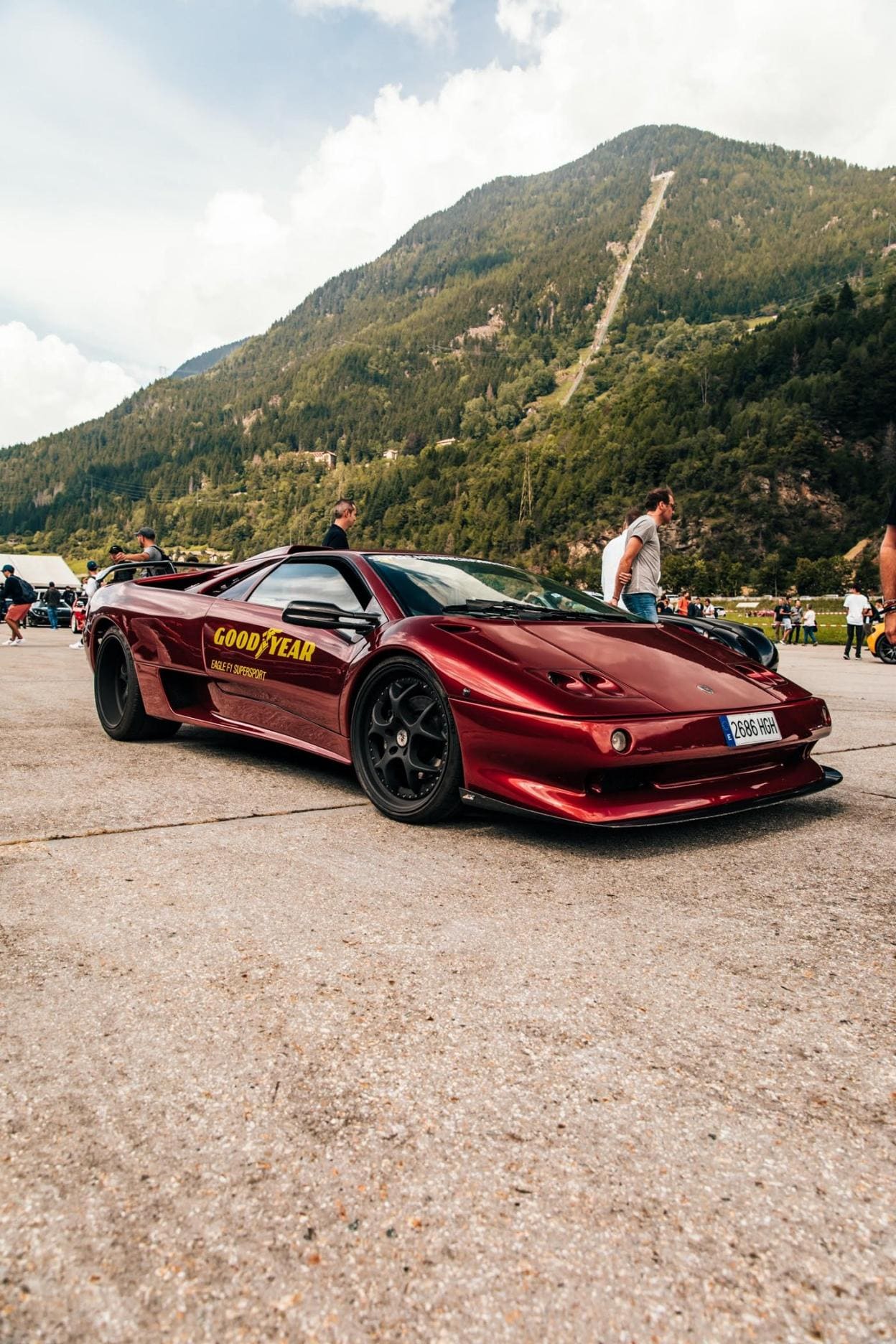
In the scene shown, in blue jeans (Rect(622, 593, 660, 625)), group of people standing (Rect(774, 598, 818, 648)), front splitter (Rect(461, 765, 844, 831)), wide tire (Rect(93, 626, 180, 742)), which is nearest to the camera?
front splitter (Rect(461, 765, 844, 831))

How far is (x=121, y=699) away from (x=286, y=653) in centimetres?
180

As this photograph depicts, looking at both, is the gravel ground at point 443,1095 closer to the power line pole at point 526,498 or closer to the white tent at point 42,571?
the white tent at point 42,571

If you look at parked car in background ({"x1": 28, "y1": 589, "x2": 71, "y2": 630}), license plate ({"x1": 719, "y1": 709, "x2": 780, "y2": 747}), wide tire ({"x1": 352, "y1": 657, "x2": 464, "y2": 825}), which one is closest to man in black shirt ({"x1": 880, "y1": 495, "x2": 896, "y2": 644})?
license plate ({"x1": 719, "y1": 709, "x2": 780, "y2": 747})

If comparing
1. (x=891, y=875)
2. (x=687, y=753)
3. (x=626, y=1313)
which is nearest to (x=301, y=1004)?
(x=626, y=1313)

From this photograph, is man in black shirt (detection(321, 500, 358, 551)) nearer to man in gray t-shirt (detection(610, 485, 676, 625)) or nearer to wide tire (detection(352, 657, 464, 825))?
man in gray t-shirt (detection(610, 485, 676, 625))

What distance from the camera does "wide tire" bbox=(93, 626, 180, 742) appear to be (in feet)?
17.0

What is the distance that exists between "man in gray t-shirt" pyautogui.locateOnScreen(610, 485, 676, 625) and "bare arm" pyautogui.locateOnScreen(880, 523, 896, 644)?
332 cm

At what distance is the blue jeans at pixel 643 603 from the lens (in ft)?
22.0

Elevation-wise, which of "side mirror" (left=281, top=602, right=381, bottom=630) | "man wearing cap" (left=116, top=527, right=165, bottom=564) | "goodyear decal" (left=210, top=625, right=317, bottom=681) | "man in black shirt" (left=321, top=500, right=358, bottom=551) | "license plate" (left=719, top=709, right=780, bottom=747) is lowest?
"license plate" (left=719, top=709, right=780, bottom=747)

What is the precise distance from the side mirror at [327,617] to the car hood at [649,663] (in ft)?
1.92

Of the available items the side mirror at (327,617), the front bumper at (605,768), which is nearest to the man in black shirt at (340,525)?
the side mirror at (327,617)

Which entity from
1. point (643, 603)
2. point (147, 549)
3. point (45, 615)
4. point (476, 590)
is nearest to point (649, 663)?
point (476, 590)

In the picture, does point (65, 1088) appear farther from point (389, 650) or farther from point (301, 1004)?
point (389, 650)

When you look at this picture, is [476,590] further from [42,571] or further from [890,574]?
[42,571]
